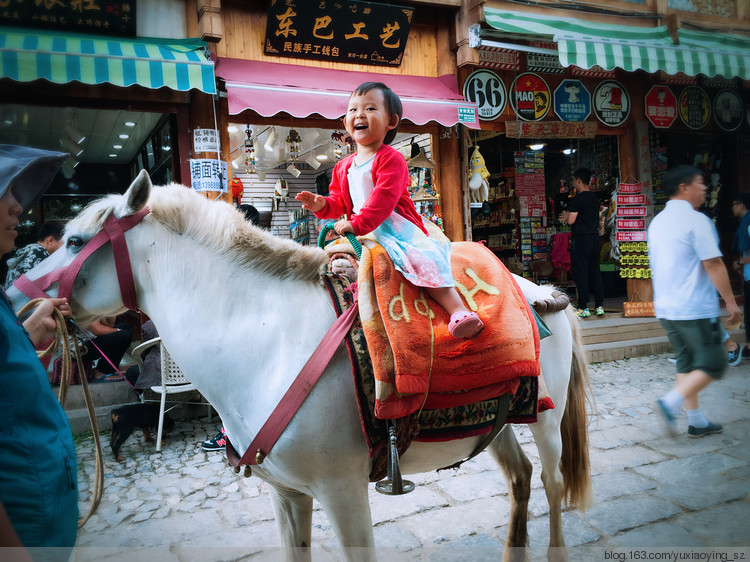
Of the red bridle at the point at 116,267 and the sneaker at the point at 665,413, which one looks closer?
the red bridle at the point at 116,267

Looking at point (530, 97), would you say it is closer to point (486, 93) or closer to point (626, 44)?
point (486, 93)

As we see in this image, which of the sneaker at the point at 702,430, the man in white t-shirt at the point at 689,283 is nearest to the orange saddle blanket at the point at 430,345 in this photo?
the man in white t-shirt at the point at 689,283

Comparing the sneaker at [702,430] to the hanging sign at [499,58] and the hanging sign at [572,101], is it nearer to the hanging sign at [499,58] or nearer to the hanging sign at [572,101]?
the hanging sign at [572,101]

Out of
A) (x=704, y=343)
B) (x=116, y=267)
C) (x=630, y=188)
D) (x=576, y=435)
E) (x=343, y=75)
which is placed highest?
(x=343, y=75)

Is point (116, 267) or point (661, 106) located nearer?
point (116, 267)

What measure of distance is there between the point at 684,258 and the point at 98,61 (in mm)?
5900

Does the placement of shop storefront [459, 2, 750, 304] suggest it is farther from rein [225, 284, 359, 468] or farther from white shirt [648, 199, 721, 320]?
rein [225, 284, 359, 468]

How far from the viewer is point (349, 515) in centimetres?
172

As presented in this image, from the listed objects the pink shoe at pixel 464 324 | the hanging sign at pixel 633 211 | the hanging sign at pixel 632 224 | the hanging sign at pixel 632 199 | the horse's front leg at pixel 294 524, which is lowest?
the horse's front leg at pixel 294 524

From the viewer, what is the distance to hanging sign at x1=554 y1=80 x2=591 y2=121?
26.4ft

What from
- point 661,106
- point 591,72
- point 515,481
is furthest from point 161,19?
point 661,106

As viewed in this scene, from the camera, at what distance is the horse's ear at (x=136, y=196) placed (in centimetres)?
171

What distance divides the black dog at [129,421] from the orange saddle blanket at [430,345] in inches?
150

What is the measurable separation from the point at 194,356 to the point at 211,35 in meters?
5.40
